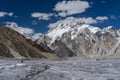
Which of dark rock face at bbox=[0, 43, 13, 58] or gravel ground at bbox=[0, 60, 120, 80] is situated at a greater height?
dark rock face at bbox=[0, 43, 13, 58]

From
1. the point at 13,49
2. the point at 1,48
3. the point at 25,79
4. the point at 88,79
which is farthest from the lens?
the point at 13,49

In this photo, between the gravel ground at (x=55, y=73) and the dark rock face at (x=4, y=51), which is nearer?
the gravel ground at (x=55, y=73)

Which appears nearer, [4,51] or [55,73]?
[55,73]

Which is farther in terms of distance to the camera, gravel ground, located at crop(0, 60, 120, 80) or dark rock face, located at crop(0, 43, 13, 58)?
dark rock face, located at crop(0, 43, 13, 58)

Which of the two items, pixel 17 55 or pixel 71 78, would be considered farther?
pixel 17 55

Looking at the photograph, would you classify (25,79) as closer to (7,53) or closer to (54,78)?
(54,78)

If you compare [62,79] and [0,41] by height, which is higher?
[0,41]

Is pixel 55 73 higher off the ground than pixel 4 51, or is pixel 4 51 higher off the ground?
pixel 4 51

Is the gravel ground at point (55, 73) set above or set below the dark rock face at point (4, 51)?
below

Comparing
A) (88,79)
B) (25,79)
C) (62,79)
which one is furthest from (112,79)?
(25,79)

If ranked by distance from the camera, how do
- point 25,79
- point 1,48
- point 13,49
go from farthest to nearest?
point 13,49 → point 1,48 → point 25,79
